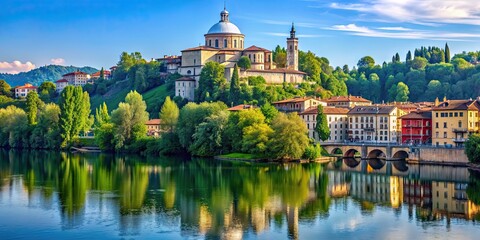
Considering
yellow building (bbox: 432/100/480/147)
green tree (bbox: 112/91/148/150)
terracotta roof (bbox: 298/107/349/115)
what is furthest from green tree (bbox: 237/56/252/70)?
yellow building (bbox: 432/100/480/147)

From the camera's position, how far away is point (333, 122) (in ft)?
245

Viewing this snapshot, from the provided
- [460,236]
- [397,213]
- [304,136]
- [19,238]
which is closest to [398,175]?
[304,136]

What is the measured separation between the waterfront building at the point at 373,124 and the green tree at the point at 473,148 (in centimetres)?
1723

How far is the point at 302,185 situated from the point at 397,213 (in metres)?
11.3

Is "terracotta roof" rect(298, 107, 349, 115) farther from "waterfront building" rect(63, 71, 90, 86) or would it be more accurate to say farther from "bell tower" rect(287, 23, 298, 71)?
"waterfront building" rect(63, 71, 90, 86)

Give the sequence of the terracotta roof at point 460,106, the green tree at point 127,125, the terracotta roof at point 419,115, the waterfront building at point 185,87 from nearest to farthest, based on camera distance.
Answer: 1. the terracotta roof at point 460,106
2. the terracotta roof at point 419,115
3. the green tree at point 127,125
4. the waterfront building at point 185,87

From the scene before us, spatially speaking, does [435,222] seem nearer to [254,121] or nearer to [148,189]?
[148,189]

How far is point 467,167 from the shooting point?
56.4 meters

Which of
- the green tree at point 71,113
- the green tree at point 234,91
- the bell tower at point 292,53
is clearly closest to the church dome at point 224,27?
the bell tower at point 292,53

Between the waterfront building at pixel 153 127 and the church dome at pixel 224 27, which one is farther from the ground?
the church dome at pixel 224 27

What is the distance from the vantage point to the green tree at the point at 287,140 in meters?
62.4

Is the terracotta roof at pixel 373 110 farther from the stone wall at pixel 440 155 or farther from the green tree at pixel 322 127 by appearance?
the stone wall at pixel 440 155

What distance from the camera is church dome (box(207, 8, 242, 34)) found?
10588 cm

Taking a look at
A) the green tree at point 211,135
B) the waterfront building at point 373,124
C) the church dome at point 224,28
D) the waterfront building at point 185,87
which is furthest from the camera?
the church dome at point 224,28
